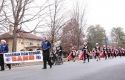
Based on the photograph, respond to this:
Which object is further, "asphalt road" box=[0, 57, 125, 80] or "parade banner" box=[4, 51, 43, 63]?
"parade banner" box=[4, 51, 43, 63]

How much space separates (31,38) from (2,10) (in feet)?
145

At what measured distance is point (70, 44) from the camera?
196ft

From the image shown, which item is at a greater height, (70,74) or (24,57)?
(24,57)

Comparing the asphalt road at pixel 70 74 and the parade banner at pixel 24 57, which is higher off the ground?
the parade banner at pixel 24 57

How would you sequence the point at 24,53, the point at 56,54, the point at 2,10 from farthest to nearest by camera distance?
the point at 2,10 → the point at 56,54 → the point at 24,53

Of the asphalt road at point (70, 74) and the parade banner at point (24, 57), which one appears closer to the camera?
the asphalt road at point (70, 74)

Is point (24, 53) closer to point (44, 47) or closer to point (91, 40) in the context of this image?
point (44, 47)

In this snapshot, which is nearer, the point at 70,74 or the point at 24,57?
the point at 70,74

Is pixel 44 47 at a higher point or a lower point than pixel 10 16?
lower

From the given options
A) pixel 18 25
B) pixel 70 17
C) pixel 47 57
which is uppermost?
pixel 70 17

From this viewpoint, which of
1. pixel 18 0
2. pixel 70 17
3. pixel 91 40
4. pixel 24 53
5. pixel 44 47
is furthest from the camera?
pixel 91 40

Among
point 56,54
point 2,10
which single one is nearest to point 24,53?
point 56,54

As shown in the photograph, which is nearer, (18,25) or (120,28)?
(18,25)

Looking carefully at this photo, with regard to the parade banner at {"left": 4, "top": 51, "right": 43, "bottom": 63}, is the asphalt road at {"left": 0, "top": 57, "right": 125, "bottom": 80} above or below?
below
